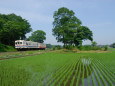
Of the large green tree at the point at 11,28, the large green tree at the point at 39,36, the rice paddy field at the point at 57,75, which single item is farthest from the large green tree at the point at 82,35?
the large green tree at the point at 39,36

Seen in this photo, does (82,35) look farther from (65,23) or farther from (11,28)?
(11,28)

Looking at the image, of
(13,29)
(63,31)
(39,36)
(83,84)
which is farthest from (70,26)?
(39,36)

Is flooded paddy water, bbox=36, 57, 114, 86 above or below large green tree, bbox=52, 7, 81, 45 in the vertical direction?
below

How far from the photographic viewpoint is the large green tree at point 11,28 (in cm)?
3406

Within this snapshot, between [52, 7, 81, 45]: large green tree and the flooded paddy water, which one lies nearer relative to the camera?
the flooded paddy water

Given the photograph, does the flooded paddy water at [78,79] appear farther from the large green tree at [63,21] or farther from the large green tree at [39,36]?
the large green tree at [39,36]

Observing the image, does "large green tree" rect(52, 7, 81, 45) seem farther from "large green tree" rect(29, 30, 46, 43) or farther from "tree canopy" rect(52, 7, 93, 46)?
"large green tree" rect(29, 30, 46, 43)

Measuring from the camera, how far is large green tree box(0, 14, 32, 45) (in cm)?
3406

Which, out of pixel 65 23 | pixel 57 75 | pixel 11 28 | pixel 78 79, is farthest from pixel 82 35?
pixel 78 79

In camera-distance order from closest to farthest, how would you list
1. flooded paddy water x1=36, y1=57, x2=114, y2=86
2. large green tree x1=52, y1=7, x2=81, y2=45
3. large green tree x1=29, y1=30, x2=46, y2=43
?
flooded paddy water x1=36, y1=57, x2=114, y2=86 → large green tree x1=52, y1=7, x2=81, y2=45 → large green tree x1=29, y1=30, x2=46, y2=43

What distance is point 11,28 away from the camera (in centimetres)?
3634

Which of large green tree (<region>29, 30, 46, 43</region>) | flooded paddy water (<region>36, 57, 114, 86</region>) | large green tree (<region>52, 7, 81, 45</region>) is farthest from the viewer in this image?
large green tree (<region>29, 30, 46, 43</region>)

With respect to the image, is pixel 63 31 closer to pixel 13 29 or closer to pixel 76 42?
pixel 76 42

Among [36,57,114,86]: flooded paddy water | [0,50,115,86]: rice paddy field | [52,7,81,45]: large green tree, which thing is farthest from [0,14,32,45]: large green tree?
[36,57,114,86]: flooded paddy water
